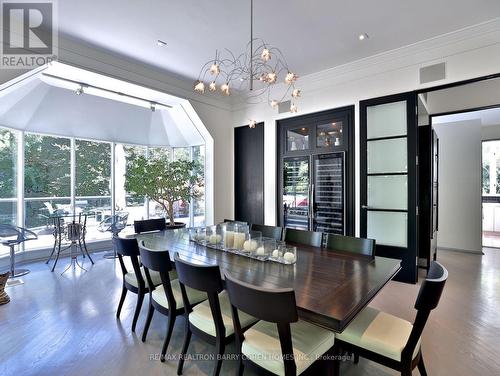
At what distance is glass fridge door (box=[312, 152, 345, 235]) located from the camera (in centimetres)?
448

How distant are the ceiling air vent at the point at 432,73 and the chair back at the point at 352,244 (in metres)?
2.72

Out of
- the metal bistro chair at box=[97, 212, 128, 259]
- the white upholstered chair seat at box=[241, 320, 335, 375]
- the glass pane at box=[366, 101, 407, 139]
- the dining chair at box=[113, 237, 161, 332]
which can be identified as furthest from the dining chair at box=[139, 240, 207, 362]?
the glass pane at box=[366, 101, 407, 139]

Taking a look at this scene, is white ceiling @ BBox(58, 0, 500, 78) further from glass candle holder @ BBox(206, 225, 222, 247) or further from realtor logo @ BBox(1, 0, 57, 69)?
glass candle holder @ BBox(206, 225, 222, 247)

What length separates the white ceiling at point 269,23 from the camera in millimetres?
2854

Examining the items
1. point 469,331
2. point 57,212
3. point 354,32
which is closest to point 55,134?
point 57,212

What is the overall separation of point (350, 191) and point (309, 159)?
3.19 ft

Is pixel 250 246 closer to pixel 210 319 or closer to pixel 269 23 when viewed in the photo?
pixel 210 319

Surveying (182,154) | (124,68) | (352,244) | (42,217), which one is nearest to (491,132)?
(352,244)

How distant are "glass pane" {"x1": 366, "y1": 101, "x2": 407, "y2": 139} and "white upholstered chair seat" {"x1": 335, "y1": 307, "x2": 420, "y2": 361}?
3.04m

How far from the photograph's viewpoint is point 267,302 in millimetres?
1267

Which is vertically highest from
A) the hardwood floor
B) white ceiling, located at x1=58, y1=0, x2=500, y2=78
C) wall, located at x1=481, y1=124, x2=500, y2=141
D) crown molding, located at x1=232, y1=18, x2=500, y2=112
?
white ceiling, located at x1=58, y1=0, x2=500, y2=78

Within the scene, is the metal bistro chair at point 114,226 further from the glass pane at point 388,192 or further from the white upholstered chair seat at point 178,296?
the glass pane at point 388,192

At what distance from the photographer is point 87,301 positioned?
10.7ft

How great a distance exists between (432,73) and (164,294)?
14.4ft
